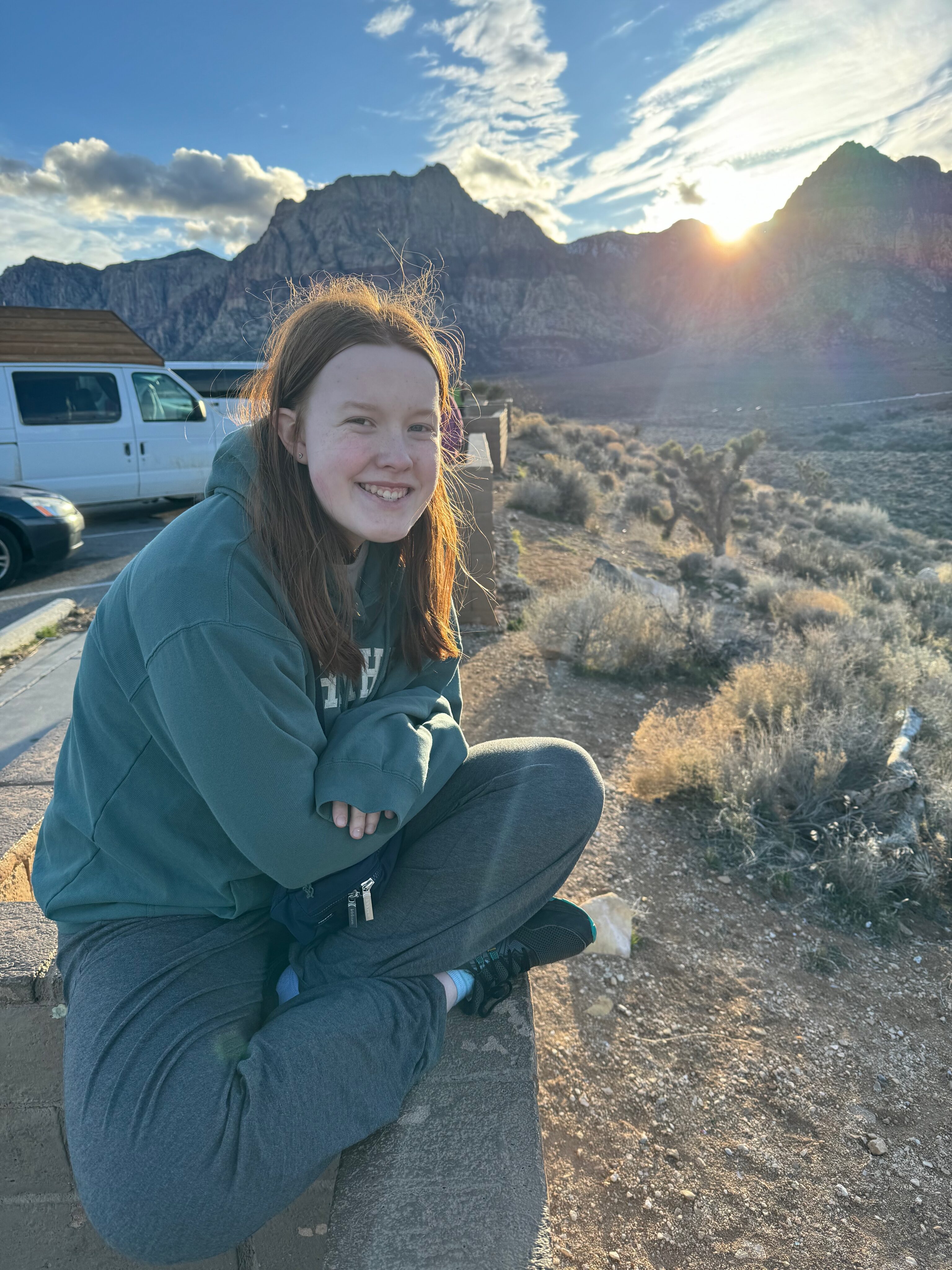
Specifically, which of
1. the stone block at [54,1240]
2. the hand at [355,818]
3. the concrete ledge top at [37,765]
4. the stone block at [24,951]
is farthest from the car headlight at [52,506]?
the hand at [355,818]

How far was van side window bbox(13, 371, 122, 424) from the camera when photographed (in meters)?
7.02

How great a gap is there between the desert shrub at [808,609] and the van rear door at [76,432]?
270 inches

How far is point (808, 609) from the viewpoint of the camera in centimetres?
695

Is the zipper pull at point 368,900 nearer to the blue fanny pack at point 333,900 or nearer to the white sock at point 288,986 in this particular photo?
the blue fanny pack at point 333,900

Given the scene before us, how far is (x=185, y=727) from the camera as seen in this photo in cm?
129

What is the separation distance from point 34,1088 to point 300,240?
132m

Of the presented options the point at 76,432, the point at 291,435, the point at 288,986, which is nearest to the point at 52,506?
the point at 76,432

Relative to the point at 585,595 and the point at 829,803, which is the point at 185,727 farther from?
the point at 585,595

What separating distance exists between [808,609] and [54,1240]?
692cm

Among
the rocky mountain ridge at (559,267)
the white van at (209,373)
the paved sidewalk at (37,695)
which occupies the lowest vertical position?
the paved sidewalk at (37,695)

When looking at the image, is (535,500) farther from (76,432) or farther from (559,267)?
(559,267)

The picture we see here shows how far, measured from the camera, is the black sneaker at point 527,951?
1771 millimetres

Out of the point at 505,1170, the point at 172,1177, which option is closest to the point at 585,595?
the point at 505,1170

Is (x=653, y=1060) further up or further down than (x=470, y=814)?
further down
